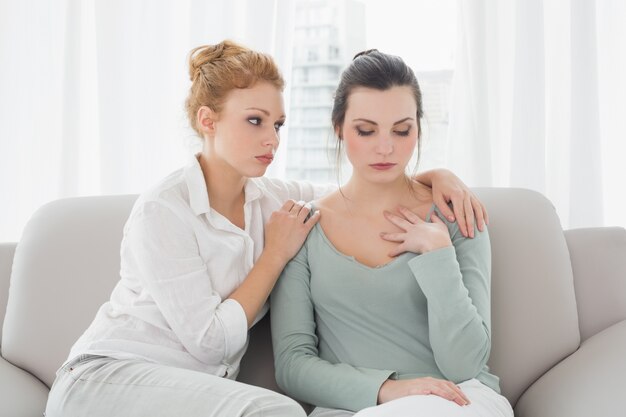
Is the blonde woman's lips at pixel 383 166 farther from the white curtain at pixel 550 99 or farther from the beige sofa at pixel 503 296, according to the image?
the white curtain at pixel 550 99

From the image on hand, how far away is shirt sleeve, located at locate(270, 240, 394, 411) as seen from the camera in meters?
1.55

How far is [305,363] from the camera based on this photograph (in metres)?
1.62

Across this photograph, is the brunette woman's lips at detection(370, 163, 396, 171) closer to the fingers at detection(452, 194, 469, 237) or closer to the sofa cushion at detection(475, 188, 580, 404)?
the fingers at detection(452, 194, 469, 237)

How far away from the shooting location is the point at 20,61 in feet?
9.07

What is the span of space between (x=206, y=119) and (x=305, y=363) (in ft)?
1.95

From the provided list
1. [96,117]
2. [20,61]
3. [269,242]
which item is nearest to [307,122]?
[96,117]

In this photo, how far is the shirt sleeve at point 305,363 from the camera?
1548 millimetres

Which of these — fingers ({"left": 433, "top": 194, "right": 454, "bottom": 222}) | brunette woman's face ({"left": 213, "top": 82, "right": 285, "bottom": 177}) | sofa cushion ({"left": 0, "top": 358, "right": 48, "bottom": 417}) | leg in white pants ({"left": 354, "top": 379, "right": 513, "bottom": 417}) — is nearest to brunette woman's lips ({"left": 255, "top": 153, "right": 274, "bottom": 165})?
brunette woman's face ({"left": 213, "top": 82, "right": 285, "bottom": 177})

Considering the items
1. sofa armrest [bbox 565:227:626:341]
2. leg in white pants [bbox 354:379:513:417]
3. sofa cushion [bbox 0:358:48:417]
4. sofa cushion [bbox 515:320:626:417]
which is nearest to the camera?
leg in white pants [bbox 354:379:513:417]

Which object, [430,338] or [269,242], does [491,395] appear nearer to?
[430,338]

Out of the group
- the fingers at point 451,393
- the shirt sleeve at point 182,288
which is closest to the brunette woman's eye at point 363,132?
the shirt sleeve at point 182,288

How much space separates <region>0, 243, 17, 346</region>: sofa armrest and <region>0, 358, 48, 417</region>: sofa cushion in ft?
0.53

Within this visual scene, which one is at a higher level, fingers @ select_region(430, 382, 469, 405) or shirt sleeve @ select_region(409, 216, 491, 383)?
shirt sleeve @ select_region(409, 216, 491, 383)

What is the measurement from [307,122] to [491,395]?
158cm
